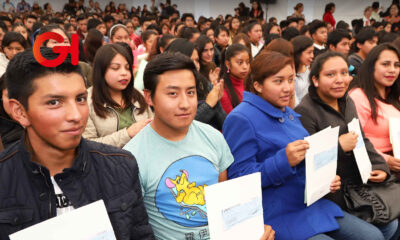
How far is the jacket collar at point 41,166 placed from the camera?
44.4 inches

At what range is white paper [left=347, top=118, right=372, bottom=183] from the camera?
89.3 inches

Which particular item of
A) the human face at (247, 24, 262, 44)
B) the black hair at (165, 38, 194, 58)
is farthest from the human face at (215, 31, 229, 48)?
the black hair at (165, 38, 194, 58)

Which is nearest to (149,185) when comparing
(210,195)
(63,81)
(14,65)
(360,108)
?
(210,195)

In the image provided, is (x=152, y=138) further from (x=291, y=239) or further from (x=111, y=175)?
(x=291, y=239)

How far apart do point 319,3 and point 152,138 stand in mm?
15358

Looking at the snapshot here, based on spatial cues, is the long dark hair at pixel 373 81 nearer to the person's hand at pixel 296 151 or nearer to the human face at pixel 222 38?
the person's hand at pixel 296 151

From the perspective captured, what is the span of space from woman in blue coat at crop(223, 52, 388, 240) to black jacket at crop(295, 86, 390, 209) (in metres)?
0.27

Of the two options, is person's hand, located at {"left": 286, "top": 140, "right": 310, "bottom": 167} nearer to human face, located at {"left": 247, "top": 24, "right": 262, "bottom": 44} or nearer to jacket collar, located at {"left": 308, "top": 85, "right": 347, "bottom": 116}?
jacket collar, located at {"left": 308, "top": 85, "right": 347, "bottom": 116}

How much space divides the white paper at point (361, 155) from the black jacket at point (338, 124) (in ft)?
0.18

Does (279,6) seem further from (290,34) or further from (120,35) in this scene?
(120,35)

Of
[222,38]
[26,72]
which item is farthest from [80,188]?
[222,38]

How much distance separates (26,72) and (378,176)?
7.57 feet

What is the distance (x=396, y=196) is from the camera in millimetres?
2305

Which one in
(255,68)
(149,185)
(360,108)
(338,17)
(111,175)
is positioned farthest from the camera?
(338,17)
